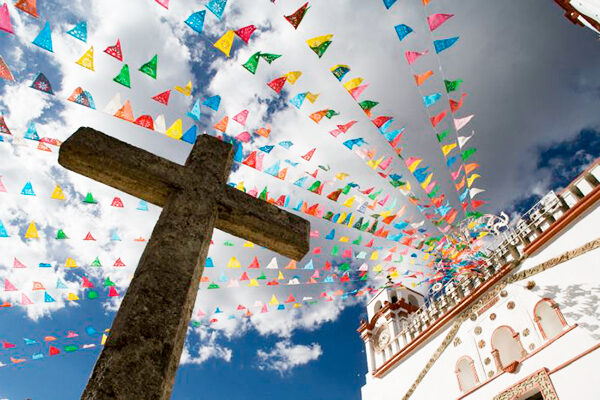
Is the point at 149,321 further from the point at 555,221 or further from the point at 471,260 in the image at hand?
the point at 471,260

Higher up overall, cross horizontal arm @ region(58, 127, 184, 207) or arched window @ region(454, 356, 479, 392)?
arched window @ region(454, 356, 479, 392)

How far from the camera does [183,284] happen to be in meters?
2.16

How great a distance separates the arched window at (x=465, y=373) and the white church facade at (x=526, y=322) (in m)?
0.03

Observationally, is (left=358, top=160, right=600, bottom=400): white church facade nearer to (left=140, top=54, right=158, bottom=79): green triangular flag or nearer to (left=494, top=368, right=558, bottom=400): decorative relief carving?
(left=494, top=368, right=558, bottom=400): decorative relief carving

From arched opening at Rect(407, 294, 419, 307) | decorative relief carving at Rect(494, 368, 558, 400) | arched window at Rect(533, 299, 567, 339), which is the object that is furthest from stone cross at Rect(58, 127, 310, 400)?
arched opening at Rect(407, 294, 419, 307)

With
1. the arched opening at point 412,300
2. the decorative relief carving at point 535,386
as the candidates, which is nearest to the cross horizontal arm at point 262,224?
the decorative relief carving at point 535,386

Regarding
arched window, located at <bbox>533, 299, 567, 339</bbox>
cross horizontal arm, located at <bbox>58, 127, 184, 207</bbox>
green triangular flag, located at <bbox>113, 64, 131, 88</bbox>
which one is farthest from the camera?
arched window, located at <bbox>533, 299, 567, 339</bbox>

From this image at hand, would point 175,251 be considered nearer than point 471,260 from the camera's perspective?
Yes

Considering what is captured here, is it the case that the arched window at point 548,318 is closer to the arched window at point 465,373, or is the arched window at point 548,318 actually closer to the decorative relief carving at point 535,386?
the decorative relief carving at point 535,386

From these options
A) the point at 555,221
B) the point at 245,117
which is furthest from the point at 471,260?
the point at 245,117

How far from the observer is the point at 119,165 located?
2.70m

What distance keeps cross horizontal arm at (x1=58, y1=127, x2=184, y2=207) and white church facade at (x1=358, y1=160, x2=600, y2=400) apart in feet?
30.4

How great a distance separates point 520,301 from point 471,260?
6.92ft

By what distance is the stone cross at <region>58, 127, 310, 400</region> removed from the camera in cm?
172
